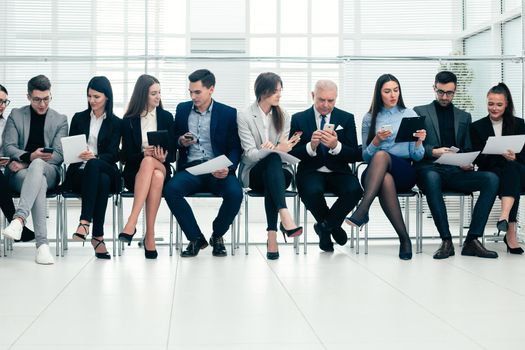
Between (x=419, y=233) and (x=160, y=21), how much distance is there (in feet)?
8.09

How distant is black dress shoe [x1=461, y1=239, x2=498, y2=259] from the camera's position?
15.9 ft

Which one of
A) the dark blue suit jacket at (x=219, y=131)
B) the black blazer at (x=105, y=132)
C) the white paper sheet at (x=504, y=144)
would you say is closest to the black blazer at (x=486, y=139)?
the white paper sheet at (x=504, y=144)

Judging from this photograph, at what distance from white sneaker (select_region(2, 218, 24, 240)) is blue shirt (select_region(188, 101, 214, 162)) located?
46.9 inches

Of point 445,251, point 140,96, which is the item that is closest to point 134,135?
point 140,96

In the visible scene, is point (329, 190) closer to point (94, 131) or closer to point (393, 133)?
point (393, 133)

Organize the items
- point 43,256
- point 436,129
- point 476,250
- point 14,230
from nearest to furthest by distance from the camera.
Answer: point 14,230, point 43,256, point 476,250, point 436,129

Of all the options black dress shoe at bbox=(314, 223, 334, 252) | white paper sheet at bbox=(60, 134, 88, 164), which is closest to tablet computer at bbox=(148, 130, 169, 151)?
white paper sheet at bbox=(60, 134, 88, 164)

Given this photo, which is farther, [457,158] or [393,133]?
[393,133]

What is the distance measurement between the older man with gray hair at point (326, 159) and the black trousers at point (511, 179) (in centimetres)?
96

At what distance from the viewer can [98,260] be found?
188 inches

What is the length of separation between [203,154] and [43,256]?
1.23 meters

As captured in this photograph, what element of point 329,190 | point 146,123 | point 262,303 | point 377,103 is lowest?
point 262,303

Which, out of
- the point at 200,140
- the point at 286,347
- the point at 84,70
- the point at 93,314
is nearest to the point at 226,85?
the point at 200,140

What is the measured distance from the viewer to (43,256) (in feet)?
15.2
